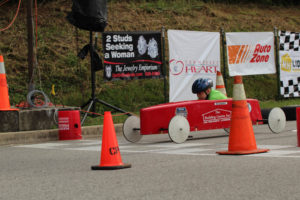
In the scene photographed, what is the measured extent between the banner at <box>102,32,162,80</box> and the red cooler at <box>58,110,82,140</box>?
3.24 m

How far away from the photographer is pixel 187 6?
89.0 feet

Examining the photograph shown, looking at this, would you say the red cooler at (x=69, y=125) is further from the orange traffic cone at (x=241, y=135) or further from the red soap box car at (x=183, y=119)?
the orange traffic cone at (x=241, y=135)

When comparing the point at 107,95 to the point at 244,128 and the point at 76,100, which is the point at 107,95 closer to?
the point at 76,100

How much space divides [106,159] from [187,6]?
67.0 ft

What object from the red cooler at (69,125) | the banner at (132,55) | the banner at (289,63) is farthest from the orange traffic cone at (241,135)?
the banner at (289,63)

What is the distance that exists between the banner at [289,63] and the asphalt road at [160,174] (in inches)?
382

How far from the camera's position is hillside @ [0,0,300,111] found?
18.8 metres

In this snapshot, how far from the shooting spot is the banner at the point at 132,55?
16062mm

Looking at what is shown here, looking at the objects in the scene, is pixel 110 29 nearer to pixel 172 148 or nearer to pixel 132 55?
pixel 132 55

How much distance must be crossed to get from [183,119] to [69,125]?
314 cm

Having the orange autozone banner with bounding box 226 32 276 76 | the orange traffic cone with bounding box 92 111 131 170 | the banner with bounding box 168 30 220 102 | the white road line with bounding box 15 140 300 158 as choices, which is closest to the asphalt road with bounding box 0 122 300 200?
the white road line with bounding box 15 140 300 158

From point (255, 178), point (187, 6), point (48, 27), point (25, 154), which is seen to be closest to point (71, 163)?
point (25, 154)

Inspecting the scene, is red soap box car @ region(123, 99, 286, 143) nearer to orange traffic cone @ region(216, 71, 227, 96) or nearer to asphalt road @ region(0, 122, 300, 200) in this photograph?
asphalt road @ region(0, 122, 300, 200)

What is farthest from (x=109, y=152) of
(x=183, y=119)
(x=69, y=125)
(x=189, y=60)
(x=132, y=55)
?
(x=189, y=60)
